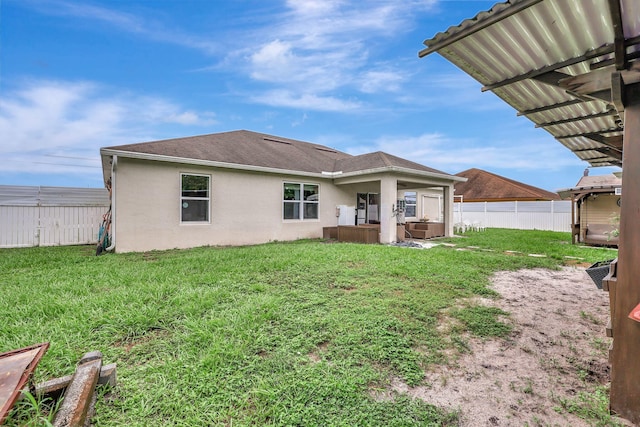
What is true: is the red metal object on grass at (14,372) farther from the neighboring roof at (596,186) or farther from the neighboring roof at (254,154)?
the neighboring roof at (596,186)

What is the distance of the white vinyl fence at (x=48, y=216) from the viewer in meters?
9.19

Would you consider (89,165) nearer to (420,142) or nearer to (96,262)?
(96,262)

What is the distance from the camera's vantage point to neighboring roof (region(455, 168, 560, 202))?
22639 millimetres

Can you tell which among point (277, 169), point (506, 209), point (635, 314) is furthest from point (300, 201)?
point (506, 209)

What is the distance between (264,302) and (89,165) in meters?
22.2

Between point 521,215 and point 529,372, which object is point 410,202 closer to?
point 521,215

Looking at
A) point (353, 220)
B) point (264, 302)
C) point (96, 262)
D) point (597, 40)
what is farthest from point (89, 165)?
point (597, 40)

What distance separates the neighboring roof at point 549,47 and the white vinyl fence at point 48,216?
1251 cm

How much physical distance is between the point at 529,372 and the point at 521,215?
19.1 m

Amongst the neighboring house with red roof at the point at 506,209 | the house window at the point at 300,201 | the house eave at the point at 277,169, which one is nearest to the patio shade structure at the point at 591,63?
the house eave at the point at 277,169

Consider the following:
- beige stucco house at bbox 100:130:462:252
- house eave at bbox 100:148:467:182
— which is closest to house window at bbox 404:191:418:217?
beige stucco house at bbox 100:130:462:252

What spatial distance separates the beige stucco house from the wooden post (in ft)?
26.4

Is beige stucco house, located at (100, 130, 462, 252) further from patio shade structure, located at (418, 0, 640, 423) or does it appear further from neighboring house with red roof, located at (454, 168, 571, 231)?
neighboring house with red roof, located at (454, 168, 571, 231)

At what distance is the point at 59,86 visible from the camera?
36.2ft
